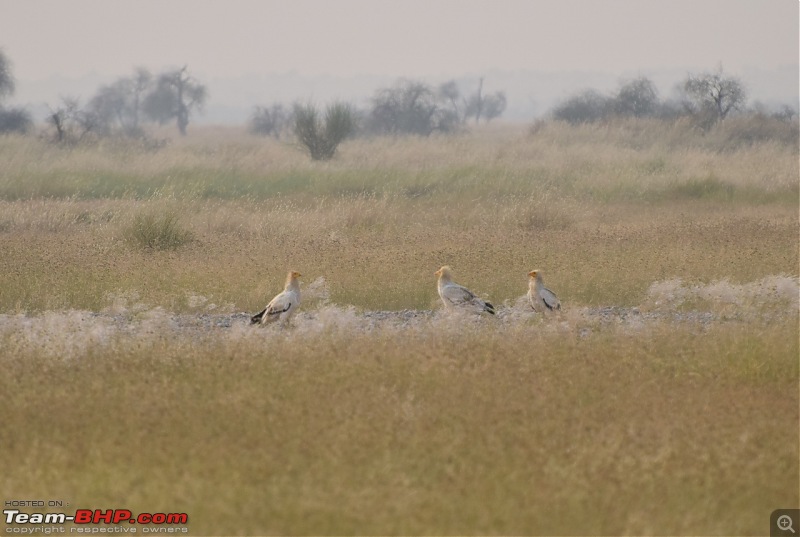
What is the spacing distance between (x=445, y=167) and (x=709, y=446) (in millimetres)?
20611

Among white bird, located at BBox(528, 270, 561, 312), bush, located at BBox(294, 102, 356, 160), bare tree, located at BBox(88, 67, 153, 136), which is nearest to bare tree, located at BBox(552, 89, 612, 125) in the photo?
bush, located at BBox(294, 102, 356, 160)

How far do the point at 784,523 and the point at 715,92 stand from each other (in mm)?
44181

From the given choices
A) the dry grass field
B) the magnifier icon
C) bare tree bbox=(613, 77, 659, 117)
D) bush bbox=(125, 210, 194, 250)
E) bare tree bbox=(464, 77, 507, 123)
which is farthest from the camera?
bare tree bbox=(464, 77, 507, 123)

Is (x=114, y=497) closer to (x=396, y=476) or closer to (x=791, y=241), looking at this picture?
(x=396, y=476)

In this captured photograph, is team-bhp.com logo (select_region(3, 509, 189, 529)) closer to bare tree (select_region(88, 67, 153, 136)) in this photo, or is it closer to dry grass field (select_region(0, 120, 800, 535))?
dry grass field (select_region(0, 120, 800, 535))

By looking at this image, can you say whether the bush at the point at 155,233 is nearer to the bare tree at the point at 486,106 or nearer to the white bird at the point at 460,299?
the white bird at the point at 460,299

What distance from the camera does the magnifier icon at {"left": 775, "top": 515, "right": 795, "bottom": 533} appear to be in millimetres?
5609

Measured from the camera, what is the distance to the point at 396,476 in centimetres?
598

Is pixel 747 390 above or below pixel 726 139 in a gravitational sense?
above

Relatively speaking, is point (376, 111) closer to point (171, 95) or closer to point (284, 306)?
point (171, 95)

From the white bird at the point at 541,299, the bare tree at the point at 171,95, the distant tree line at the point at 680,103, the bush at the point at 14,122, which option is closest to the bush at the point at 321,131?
the distant tree line at the point at 680,103

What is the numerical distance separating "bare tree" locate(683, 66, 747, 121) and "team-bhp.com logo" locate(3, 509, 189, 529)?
4142cm

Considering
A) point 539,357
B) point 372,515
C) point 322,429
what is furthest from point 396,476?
point 539,357

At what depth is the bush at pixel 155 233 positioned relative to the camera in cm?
1648
